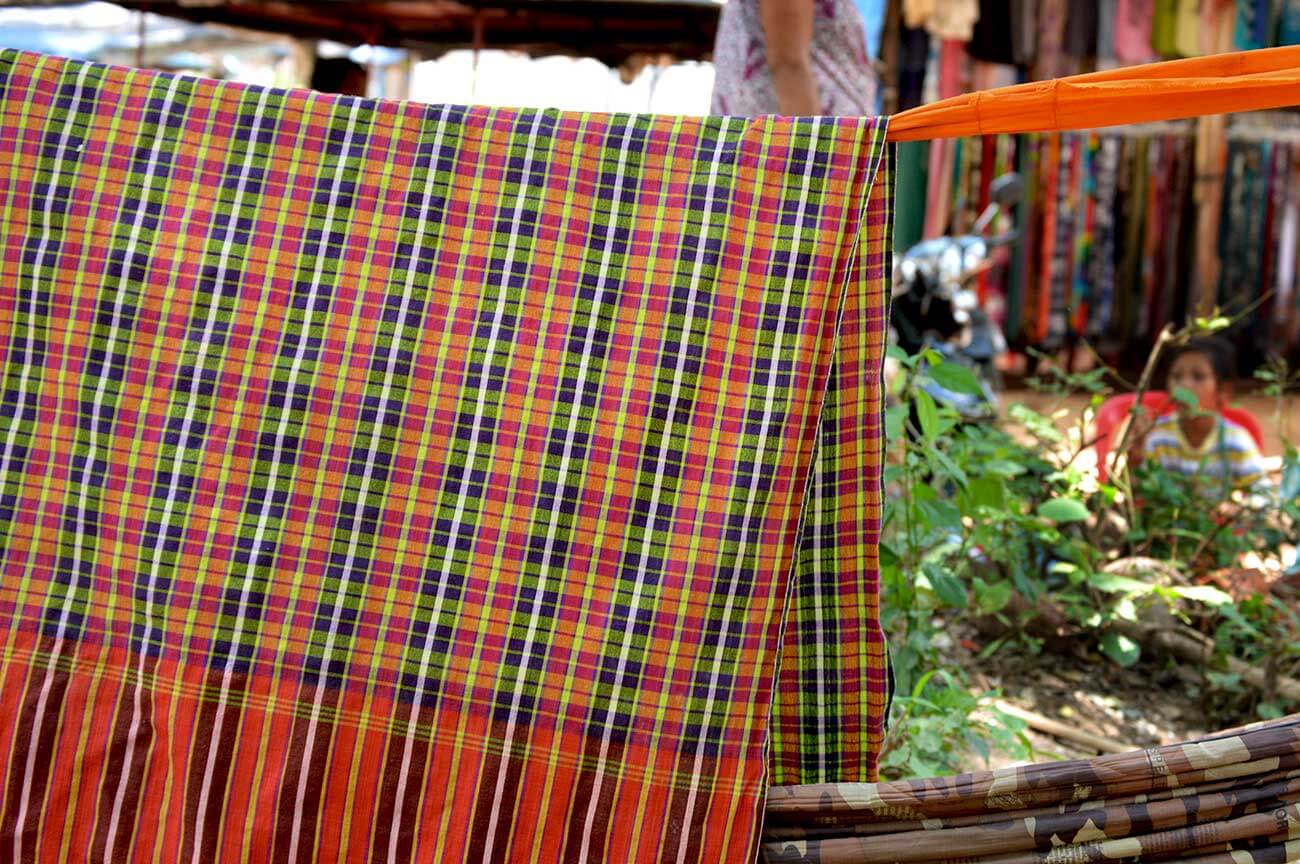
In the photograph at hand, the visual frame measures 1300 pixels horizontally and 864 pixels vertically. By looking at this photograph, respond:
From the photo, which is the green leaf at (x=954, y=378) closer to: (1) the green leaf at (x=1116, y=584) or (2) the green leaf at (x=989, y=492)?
(2) the green leaf at (x=989, y=492)

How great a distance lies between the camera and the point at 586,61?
6422 mm

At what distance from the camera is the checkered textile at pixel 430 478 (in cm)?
108

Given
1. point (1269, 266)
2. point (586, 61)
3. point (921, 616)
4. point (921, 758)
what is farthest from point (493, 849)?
point (1269, 266)

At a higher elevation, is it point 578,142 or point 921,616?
point 578,142

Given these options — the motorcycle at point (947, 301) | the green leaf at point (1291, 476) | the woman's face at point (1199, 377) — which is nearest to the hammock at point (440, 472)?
the green leaf at point (1291, 476)

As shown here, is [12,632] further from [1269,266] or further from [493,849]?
[1269,266]

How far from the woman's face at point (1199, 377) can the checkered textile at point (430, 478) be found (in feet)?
9.22

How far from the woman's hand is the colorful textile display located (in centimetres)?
151

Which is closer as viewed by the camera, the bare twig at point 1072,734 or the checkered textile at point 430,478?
the checkered textile at point 430,478

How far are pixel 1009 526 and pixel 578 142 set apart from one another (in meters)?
1.51

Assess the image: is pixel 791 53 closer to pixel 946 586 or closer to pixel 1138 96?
pixel 946 586

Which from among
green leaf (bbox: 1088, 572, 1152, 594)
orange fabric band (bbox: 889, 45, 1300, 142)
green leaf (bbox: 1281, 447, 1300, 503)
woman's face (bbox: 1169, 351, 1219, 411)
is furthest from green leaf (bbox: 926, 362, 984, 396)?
woman's face (bbox: 1169, 351, 1219, 411)

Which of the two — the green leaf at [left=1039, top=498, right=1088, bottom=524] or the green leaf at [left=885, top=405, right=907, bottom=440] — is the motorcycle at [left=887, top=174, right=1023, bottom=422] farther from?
the green leaf at [left=885, top=405, right=907, bottom=440]

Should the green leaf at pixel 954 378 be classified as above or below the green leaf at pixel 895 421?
above
